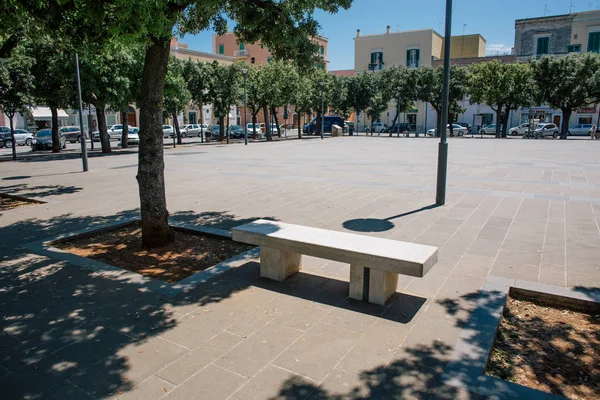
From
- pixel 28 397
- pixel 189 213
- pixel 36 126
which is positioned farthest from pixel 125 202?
pixel 36 126

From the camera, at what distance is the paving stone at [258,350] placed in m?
3.35

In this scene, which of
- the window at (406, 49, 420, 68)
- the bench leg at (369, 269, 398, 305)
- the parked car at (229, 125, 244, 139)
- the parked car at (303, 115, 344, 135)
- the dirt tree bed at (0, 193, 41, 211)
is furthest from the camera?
the window at (406, 49, 420, 68)

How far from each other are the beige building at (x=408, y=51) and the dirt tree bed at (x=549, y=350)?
49561mm

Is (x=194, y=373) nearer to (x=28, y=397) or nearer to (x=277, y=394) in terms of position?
(x=277, y=394)

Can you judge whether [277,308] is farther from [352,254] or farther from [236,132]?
[236,132]

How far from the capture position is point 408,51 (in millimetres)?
55531

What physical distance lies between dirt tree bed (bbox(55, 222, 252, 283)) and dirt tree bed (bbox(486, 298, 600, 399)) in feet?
11.4

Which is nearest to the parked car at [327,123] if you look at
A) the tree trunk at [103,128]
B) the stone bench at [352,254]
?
the tree trunk at [103,128]

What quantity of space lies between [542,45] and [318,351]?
54.1 m

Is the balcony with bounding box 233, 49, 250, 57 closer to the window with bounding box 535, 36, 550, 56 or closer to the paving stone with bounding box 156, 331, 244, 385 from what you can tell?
the window with bounding box 535, 36, 550, 56

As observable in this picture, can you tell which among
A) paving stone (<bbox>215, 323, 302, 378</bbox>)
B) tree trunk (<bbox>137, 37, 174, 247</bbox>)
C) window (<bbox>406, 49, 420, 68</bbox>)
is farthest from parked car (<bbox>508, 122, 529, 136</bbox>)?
paving stone (<bbox>215, 323, 302, 378</bbox>)

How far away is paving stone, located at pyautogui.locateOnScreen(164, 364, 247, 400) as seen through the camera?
9.83ft

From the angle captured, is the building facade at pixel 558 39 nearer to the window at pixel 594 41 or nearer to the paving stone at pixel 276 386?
the window at pixel 594 41

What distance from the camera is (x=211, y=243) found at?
655 cm
